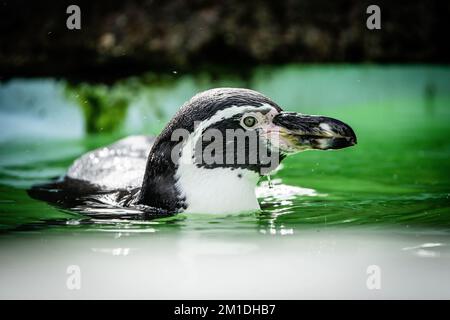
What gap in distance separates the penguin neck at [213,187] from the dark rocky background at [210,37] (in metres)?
4.92

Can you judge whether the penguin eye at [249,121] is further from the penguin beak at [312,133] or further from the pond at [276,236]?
the pond at [276,236]

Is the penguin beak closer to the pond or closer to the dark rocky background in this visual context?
the pond

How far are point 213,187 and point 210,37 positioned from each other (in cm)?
501

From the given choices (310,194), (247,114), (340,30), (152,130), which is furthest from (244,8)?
(247,114)

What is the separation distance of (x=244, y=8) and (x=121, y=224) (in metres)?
5.23

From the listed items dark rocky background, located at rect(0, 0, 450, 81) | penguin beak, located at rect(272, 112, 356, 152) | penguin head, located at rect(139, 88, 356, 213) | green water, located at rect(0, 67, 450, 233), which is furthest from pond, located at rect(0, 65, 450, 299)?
dark rocky background, located at rect(0, 0, 450, 81)

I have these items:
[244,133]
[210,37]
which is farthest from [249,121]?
[210,37]

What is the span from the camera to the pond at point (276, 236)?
296 cm

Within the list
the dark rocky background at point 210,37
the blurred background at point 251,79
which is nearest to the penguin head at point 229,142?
the blurred background at point 251,79

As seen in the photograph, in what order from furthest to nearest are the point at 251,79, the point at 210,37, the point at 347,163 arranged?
the point at 251,79 < the point at 210,37 < the point at 347,163

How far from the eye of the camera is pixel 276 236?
3.69m

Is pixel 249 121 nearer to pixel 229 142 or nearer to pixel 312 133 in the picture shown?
pixel 229 142

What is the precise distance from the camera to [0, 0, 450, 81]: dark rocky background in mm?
8570

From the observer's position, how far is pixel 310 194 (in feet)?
15.9
